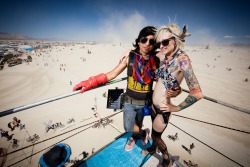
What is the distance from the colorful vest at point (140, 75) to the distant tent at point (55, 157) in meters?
5.39

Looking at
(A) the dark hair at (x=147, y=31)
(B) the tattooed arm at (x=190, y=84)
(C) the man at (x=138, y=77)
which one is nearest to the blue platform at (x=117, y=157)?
(C) the man at (x=138, y=77)

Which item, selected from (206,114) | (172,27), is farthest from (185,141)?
(172,27)

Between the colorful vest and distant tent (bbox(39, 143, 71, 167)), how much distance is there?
5394 mm

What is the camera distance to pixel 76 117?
10.6m

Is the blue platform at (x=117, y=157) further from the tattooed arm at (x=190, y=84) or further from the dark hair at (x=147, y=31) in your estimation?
the dark hair at (x=147, y=31)

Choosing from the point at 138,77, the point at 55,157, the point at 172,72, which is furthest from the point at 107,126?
the point at 172,72

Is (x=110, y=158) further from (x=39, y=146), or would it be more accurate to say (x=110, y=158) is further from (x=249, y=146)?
(x=249, y=146)

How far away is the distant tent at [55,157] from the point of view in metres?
5.46

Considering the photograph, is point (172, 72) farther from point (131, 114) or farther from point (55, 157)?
point (55, 157)

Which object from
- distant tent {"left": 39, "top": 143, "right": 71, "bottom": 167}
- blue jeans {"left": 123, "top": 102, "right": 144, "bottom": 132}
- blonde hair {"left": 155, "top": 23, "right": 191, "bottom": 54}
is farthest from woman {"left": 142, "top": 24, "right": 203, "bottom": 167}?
distant tent {"left": 39, "top": 143, "right": 71, "bottom": 167}

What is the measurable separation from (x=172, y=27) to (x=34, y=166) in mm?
8875

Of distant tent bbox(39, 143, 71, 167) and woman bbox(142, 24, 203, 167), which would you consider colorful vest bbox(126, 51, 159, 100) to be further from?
distant tent bbox(39, 143, 71, 167)

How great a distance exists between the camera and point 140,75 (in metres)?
2.82

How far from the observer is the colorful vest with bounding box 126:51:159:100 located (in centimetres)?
278
